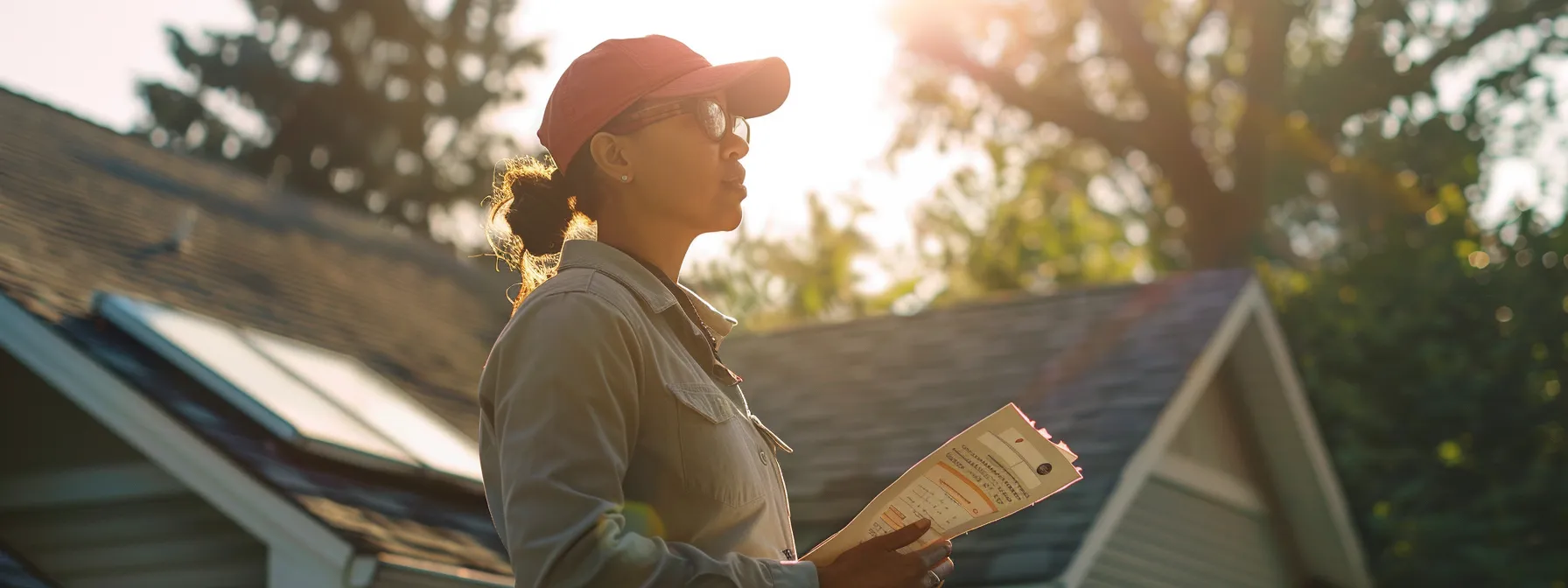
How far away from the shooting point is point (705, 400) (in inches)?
92.4

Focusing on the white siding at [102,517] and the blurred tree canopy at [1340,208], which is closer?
the white siding at [102,517]

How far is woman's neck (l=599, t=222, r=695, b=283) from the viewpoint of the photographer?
2.57 metres

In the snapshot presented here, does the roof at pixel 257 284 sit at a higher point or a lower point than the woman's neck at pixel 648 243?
higher

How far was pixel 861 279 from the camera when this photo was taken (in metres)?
30.7

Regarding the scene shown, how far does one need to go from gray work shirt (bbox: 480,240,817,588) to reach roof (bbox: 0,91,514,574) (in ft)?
11.4

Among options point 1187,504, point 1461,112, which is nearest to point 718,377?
point 1187,504

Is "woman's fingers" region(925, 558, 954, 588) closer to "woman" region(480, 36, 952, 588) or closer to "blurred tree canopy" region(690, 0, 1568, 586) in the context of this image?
"woman" region(480, 36, 952, 588)

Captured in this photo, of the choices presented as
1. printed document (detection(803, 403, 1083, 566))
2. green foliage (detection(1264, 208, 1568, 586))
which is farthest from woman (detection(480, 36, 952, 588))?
green foliage (detection(1264, 208, 1568, 586))

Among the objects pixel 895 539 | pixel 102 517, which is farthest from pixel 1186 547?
pixel 895 539

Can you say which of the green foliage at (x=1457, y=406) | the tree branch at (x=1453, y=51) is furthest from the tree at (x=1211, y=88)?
the green foliage at (x=1457, y=406)

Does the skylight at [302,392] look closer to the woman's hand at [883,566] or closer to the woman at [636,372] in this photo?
the woman at [636,372]

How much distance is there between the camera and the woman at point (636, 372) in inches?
80.4

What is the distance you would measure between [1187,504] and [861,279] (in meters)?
20.8

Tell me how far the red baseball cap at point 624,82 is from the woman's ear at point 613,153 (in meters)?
0.02
